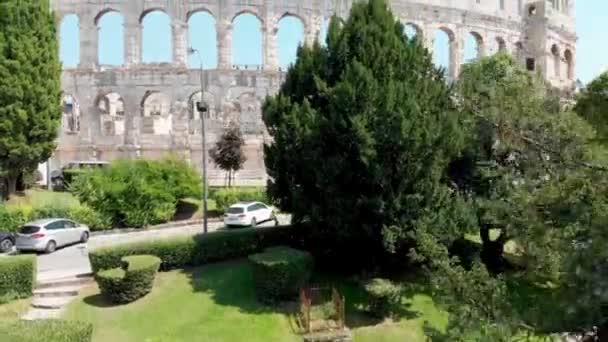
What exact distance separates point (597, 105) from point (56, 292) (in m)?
15.5

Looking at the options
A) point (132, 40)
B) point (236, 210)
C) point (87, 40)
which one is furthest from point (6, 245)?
point (87, 40)

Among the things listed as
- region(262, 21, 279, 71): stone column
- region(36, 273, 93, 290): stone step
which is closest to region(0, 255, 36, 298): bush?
region(36, 273, 93, 290): stone step

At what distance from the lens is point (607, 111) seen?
756cm

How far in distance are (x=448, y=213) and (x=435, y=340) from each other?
382 inches

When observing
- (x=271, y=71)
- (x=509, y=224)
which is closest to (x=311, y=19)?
(x=271, y=71)

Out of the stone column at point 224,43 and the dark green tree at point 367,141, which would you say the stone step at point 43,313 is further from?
the stone column at point 224,43

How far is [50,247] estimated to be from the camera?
983 inches

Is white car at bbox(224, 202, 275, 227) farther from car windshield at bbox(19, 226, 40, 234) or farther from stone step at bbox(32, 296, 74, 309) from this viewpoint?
stone step at bbox(32, 296, 74, 309)

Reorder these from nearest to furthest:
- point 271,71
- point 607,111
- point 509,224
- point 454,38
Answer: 1. point 607,111
2. point 509,224
3. point 271,71
4. point 454,38

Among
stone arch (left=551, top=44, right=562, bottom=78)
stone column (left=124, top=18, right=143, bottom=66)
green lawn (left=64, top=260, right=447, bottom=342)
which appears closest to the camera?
green lawn (left=64, top=260, right=447, bottom=342)

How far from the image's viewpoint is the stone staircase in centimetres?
1667

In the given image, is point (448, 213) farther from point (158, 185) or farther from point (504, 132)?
point (158, 185)

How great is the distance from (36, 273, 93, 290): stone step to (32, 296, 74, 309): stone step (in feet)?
2.46

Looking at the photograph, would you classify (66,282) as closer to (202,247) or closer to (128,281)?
(128,281)
